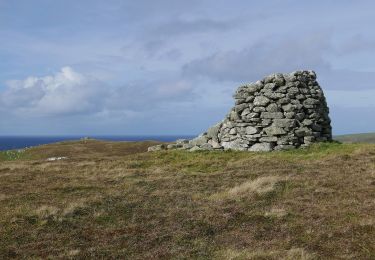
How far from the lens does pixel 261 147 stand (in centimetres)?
3806

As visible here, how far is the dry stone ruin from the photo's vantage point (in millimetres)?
37844

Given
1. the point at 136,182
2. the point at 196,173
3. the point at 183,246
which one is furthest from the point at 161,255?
the point at 196,173

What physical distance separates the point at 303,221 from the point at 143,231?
611 cm

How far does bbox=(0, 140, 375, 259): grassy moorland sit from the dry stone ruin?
4839mm

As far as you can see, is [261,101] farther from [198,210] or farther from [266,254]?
[266,254]

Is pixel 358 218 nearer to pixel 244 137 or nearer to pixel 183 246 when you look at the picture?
pixel 183 246

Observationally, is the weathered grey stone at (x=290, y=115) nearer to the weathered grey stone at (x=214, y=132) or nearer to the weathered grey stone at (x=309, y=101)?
the weathered grey stone at (x=309, y=101)

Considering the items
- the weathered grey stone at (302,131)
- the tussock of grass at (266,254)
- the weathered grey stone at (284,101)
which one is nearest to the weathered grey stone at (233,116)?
the weathered grey stone at (284,101)

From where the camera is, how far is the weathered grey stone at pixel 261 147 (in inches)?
1486

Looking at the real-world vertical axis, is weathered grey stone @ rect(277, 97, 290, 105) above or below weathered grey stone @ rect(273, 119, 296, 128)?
above

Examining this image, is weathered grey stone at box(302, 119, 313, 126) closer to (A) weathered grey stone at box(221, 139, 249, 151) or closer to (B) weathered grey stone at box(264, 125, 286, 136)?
(B) weathered grey stone at box(264, 125, 286, 136)

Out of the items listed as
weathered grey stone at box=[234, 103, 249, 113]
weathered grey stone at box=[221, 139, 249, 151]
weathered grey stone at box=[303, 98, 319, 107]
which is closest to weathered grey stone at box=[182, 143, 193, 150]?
weathered grey stone at box=[221, 139, 249, 151]

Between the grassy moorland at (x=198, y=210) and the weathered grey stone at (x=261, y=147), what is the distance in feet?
15.0

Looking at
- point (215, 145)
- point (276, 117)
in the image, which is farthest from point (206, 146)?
point (276, 117)
